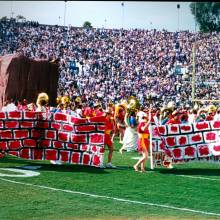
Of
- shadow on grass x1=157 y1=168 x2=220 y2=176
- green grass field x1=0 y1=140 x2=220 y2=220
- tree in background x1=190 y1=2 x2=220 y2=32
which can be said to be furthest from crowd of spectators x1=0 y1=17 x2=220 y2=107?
tree in background x1=190 y1=2 x2=220 y2=32

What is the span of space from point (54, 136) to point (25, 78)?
11175 mm

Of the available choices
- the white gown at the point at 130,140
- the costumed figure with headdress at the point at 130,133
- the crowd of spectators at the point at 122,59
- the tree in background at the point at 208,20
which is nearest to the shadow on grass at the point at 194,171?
the costumed figure with headdress at the point at 130,133

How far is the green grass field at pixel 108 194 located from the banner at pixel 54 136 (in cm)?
30

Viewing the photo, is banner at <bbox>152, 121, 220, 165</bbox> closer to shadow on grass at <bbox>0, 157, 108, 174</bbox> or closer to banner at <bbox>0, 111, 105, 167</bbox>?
banner at <bbox>0, 111, 105, 167</bbox>

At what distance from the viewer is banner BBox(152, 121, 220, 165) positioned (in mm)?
12273

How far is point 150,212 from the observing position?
7.23 m

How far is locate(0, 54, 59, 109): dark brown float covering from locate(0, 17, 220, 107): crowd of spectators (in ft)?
47.0

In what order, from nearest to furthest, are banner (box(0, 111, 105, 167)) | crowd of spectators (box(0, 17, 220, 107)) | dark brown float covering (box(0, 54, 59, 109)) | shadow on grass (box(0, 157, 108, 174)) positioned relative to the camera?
shadow on grass (box(0, 157, 108, 174)), banner (box(0, 111, 105, 167)), dark brown float covering (box(0, 54, 59, 109)), crowd of spectators (box(0, 17, 220, 107))

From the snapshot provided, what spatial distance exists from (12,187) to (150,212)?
8.83 feet

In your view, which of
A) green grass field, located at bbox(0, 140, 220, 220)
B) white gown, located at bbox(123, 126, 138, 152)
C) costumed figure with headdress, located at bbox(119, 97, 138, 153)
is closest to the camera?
green grass field, located at bbox(0, 140, 220, 220)

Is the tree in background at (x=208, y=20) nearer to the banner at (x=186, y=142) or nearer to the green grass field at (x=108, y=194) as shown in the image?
the banner at (x=186, y=142)

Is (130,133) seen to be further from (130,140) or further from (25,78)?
(25,78)

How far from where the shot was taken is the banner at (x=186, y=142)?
12273 mm

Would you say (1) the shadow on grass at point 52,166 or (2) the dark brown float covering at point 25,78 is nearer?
(1) the shadow on grass at point 52,166
